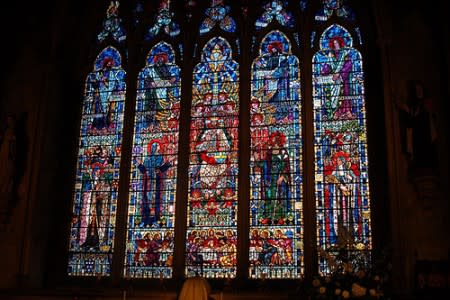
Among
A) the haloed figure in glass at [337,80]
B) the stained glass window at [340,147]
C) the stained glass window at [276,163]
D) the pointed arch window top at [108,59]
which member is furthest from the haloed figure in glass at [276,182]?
the pointed arch window top at [108,59]

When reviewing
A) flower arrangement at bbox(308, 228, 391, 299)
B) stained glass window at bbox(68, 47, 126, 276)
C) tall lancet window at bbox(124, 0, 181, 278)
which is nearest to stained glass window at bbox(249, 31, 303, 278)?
tall lancet window at bbox(124, 0, 181, 278)

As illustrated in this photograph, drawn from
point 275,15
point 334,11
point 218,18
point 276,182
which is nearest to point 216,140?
point 276,182

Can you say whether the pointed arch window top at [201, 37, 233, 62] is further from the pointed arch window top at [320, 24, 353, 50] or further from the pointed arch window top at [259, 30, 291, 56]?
the pointed arch window top at [320, 24, 353, 50]

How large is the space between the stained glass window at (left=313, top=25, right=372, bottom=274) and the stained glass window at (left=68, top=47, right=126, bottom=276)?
11.3ft

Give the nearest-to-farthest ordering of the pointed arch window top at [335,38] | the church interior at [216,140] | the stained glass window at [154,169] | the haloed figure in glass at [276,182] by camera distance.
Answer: the church interior at [216,140] < the haloed figure in glass at [276,182] < the stained glass window at [154,169] < the pointed arch window top at [335,38]

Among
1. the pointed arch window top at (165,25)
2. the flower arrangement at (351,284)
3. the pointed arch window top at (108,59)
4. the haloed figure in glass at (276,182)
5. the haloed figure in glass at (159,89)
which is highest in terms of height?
the pointed arch window top at (165,25)

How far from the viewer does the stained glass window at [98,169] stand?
10.6 metres

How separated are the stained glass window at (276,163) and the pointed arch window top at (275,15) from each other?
0.84 feet

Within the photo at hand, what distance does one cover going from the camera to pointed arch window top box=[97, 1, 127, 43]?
1184 cm

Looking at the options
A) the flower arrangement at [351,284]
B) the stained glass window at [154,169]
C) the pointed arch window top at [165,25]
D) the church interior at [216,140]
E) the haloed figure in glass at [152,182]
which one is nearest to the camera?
the flower arrangement at [351,284]

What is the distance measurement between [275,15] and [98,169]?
13.6 feet

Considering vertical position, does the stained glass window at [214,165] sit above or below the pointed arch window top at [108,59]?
below

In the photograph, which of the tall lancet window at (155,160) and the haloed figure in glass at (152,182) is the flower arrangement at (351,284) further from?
the haloed figure in glass at (152,182)

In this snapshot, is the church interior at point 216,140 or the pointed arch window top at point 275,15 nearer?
the church interior at point 216,140
